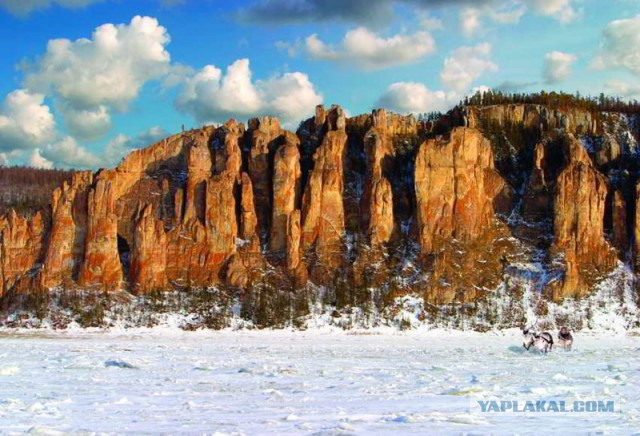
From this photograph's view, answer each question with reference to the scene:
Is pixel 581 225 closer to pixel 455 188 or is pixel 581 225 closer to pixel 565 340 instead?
pixel 455 188

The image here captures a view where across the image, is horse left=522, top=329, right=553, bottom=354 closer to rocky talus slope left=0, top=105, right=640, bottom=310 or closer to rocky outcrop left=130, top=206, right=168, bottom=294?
rocky talus slope left=0, top=105, right=640, bottom=310

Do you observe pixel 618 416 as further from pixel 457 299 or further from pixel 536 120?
pixel 536 120

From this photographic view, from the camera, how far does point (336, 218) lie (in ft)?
426

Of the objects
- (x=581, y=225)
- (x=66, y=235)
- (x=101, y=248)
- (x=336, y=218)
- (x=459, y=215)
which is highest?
(x=459, y=215)

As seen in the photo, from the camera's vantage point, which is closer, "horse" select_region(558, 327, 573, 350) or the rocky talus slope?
"horse" select_region(558, 327, 573, 350)

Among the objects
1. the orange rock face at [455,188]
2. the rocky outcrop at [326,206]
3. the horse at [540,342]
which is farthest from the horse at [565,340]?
the rocky outcrop at [326,206]

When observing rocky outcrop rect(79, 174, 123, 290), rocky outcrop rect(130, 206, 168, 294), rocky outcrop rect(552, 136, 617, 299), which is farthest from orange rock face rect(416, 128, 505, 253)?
rocky outcrop rect(79, 174, 123, 290)

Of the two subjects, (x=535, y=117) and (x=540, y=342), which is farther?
(x=535, y=117)

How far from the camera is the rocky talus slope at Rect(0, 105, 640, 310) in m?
120

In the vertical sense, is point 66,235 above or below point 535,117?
below

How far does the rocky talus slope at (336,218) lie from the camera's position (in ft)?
395

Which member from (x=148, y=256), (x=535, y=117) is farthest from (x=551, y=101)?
(x=148, y=256)

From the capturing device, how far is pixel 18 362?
4338cm

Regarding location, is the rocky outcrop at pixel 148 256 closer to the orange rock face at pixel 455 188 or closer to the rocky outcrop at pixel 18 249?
the rocky outcrop at pixel 18 249
